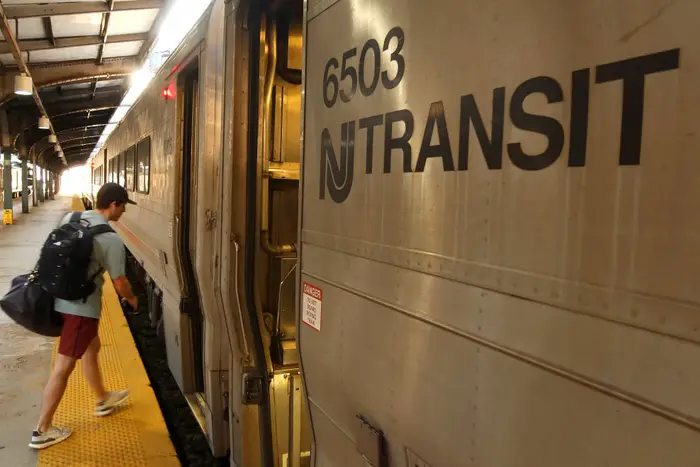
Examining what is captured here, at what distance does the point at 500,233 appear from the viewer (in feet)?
4.22

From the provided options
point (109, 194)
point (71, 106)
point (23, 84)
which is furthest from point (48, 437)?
point (71, 106)

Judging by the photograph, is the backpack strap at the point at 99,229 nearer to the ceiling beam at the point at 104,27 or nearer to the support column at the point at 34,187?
the ceiling beam at the point at 104,27

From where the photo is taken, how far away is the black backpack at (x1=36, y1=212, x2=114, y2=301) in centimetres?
340

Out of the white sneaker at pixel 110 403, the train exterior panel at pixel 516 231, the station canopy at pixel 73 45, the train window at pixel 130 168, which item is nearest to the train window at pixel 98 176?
the station canopy at pixel 73 45

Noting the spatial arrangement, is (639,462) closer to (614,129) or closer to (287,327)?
(614,129)

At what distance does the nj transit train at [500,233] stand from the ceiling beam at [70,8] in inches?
328

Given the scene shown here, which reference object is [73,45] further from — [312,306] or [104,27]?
[312,306]

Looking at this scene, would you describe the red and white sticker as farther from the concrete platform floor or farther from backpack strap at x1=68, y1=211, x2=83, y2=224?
the concrete platform floor

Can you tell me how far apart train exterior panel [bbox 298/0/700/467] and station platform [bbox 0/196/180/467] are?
2208mm

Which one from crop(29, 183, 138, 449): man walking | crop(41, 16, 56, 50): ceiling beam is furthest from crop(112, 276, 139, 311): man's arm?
crop(41, 16, 56, 50): ceiling beam

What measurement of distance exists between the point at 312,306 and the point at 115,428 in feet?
7.97

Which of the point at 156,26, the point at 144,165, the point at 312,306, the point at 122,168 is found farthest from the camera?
the point at 156,26

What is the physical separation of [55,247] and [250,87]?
1.57m

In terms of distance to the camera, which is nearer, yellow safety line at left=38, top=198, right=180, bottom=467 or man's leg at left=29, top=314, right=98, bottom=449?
yellow safety line at left=38, top=198, right=180, bottom=467
